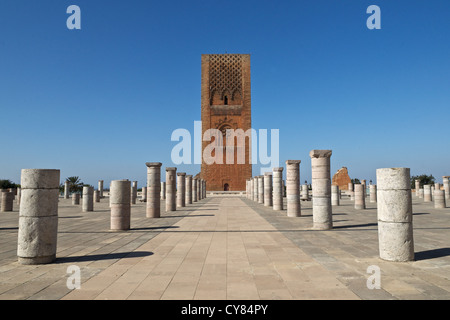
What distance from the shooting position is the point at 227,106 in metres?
46.9

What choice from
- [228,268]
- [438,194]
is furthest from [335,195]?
[228,268]

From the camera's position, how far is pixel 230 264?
5117 mm

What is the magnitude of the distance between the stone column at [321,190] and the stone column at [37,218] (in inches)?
278

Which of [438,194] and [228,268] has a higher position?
[438,194]

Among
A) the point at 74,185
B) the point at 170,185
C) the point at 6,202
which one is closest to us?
the point at 6,202

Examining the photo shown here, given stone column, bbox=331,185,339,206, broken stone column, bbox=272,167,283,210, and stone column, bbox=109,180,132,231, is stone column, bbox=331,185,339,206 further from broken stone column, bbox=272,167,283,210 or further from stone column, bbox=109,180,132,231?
stone column, bbox=109,180,132,231

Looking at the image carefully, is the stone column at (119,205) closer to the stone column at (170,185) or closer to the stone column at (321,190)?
the stone column at (321,190)

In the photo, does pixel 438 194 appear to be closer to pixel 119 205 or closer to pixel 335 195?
pixel 335 195

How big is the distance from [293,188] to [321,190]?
12.3 feet

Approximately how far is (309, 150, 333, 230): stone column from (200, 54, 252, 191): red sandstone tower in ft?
119

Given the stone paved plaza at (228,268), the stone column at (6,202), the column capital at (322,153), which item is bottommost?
the stone paved plaza at (228,268)

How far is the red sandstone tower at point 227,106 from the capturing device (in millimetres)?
46125

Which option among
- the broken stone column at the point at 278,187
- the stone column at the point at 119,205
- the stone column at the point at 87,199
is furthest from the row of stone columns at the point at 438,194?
the stone column at the point at 87,199
